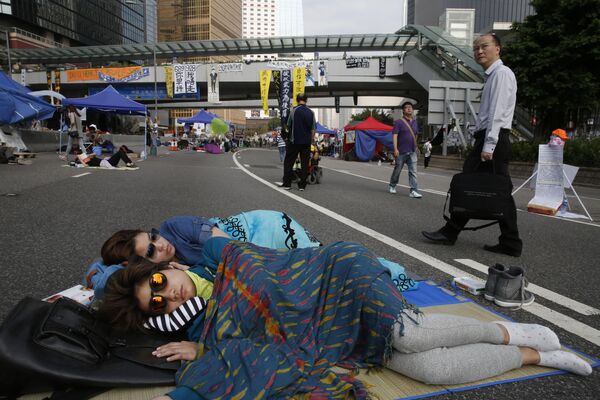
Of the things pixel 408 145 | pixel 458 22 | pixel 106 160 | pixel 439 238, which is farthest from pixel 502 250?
pixel 458 22

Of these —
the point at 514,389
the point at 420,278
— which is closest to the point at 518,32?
the point at 420,278

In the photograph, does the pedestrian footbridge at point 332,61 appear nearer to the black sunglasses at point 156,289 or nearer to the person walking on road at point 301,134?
the person walking on road at point 301,134

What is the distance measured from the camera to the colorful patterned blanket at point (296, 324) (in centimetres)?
189

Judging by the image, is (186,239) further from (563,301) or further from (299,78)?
(299,78)

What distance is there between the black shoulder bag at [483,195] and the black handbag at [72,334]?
3.66 metres

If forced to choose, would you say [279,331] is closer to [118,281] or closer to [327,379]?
[327,379]

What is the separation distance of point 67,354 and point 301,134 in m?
7.82

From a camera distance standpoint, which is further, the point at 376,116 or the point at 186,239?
the point at 376,116

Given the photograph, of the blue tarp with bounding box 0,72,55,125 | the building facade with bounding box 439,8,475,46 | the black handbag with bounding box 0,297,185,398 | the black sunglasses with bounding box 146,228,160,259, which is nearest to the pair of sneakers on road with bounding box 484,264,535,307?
the black handbag with bounding box 0,297,185,398

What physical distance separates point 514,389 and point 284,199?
626cm

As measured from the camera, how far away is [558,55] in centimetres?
1970

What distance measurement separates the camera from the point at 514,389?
2.05 m

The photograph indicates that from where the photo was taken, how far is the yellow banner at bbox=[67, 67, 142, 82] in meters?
42.7

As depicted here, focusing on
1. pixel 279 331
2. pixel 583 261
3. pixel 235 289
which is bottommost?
pixel 583 261
